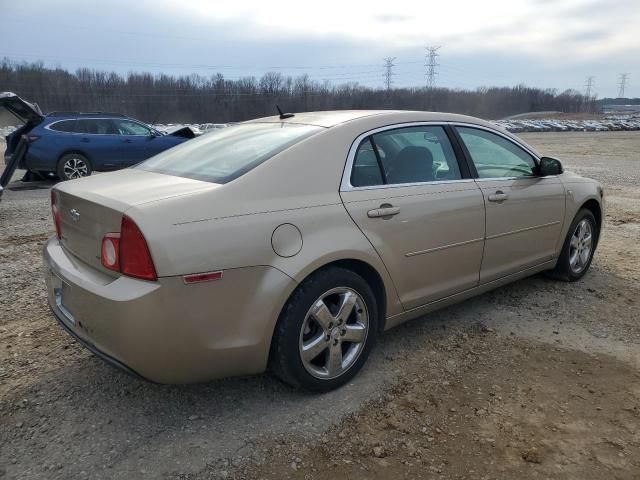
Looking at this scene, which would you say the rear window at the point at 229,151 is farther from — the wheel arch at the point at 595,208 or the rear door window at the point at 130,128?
the rear door window at the point at 130,128

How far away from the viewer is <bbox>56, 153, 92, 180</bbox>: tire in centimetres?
1136

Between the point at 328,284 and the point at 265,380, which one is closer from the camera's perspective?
the point at 328,284

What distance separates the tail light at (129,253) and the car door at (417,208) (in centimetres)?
115

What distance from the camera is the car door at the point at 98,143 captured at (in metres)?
11.8

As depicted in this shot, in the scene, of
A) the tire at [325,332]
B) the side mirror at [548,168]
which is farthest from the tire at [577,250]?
the tire at [325,332]

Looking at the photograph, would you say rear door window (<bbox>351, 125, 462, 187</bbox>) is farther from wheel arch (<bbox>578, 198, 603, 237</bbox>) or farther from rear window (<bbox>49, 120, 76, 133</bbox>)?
rear window (<bbox>49, 120, 76, 133</bbox>)

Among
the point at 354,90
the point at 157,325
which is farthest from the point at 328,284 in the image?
the point at 354,90

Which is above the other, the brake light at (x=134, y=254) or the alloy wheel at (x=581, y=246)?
A: the brake light at (x=134, y=254)

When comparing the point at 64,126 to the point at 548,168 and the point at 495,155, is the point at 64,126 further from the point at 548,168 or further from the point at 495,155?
the point at 548,168

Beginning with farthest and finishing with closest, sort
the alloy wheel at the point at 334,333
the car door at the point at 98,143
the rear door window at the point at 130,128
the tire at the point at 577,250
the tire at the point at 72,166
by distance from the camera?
the rear door window at the point at 130,128, the car door at the point at 98,143, the tire at the point at 72,166, the tire at the point at 577,250, the alloy wheel at the point at 334,333

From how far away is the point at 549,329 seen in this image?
3.87 metres

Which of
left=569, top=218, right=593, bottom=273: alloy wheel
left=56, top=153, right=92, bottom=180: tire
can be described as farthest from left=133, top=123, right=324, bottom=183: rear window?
left=56, top=153, right=92, bottom=180: tire

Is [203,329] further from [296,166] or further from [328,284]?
[296,166]

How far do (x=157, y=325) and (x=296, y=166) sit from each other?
1.11 meters
